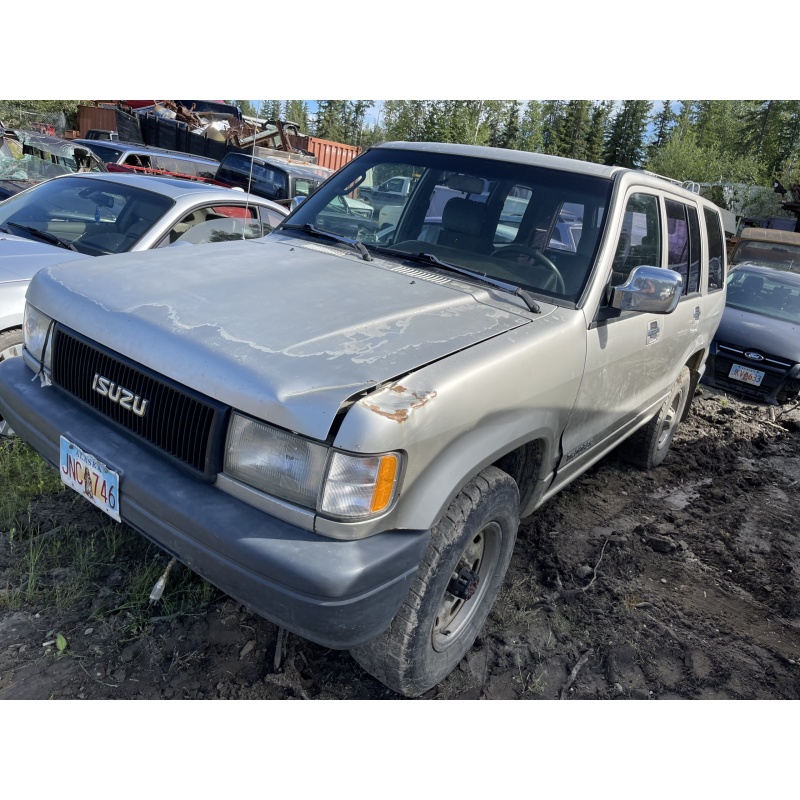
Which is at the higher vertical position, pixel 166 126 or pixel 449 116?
pixel 449 116

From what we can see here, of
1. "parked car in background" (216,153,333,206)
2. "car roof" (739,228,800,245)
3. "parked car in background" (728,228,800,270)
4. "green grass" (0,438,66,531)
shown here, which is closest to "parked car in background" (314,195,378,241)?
"green grass" (0,438,66,531)

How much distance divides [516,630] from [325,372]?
1.69m

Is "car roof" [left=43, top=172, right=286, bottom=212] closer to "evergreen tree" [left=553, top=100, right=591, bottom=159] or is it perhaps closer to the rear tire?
the rear tire

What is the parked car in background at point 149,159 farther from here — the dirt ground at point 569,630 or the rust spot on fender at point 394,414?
the rust spot on fender at point 394,414

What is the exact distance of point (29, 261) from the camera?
3875 millimetres

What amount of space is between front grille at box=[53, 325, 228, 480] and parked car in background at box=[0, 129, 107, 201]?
564 centimetres

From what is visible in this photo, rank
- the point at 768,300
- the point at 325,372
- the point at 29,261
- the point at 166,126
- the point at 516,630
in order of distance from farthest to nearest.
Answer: the point at 166,126 → the point at 768,300 → the point at 29,261 → the point at 516,630 → the point at 325,372

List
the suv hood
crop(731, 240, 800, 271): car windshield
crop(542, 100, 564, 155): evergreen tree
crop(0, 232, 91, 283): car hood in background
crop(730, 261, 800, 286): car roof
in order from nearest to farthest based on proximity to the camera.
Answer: the suv hood
crop(0, 232, 91, 283): car hood in background
crop(730, 261, 800, 286): car roof
crop(731, 240, 800, 271): car windshield
crop(542, 100, 564, 155): evergreen tree

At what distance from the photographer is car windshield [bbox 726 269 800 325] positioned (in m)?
7.70

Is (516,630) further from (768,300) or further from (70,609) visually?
(768,300)

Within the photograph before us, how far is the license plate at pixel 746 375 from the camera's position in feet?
23.1

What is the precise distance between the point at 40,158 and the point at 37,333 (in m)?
7.18

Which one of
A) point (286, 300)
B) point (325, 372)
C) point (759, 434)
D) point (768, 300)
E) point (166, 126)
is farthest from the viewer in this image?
point (166, 126)

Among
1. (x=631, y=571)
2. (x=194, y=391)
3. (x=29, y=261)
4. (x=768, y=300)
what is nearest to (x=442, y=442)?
(x=194, y=391)
